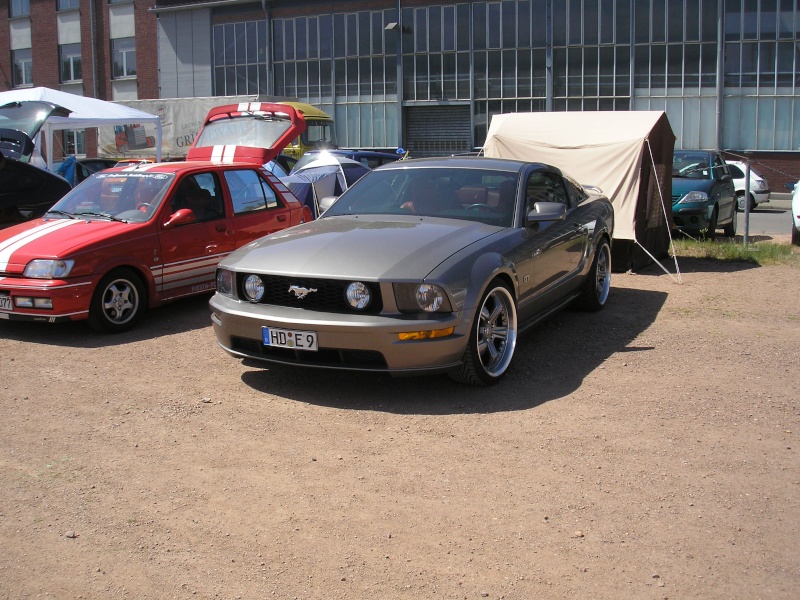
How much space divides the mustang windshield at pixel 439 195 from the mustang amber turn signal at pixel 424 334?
1374 mm

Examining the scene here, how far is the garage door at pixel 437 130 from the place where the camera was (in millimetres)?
33094

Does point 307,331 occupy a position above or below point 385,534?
above

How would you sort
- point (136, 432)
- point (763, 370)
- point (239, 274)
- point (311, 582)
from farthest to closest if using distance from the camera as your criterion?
point (763, 370), point (239, 274), point (136, 432), point (311, 582)

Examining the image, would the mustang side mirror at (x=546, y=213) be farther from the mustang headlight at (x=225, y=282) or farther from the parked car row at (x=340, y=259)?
the mustang headlight at (x=225, y=282)

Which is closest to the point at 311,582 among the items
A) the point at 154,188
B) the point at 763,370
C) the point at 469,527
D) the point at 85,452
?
the point at 469,527

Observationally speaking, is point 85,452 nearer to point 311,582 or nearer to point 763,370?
point 311,582

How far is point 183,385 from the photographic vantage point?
5.92 metres

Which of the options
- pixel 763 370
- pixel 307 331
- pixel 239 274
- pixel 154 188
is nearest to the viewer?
pixel 307 331

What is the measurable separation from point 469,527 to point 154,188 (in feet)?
18.2

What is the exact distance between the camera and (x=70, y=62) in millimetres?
40625

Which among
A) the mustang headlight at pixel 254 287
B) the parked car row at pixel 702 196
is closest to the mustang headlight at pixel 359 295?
the mustang headlight at pixel 254 287

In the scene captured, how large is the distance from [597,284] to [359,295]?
12.0 feet

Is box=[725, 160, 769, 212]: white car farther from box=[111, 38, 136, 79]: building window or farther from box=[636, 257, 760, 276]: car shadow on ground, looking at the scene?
box=[111, 38, 136, 79]: building window

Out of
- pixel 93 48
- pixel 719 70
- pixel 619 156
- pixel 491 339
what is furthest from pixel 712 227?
pixel 93 48
